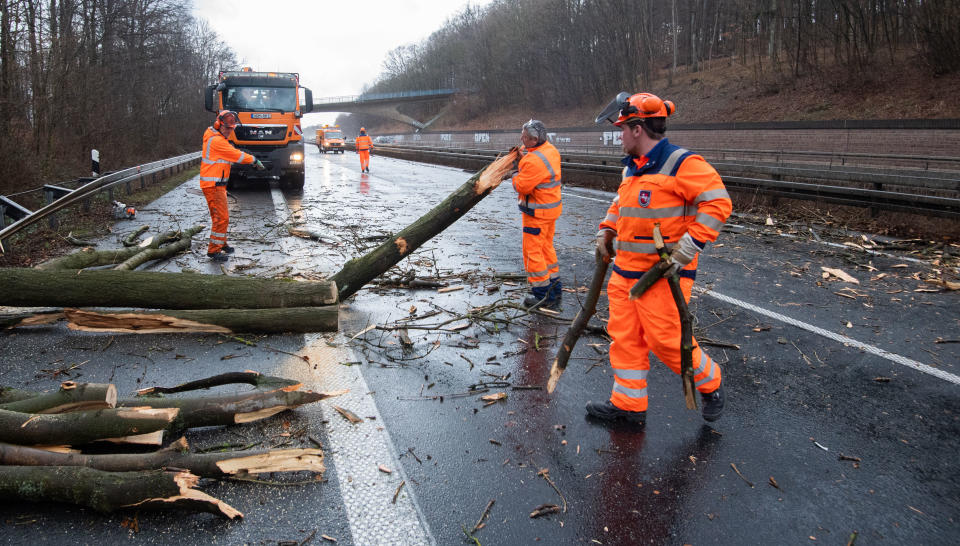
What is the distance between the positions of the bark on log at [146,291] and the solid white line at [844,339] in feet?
13.5

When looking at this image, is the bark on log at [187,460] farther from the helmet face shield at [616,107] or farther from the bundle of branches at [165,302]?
the helmet face shield at [616,107]

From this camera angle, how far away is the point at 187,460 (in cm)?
280

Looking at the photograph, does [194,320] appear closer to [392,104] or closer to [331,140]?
[331,140]

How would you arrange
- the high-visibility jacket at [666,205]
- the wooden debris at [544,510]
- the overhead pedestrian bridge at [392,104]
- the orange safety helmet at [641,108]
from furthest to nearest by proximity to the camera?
the overhead pedestrian bridge at [392,104]
the orange safety helmet at [641,108]
the high-visibility jacket at [666,205]
the wooden debris at [544,510]

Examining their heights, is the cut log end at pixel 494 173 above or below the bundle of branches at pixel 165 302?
above

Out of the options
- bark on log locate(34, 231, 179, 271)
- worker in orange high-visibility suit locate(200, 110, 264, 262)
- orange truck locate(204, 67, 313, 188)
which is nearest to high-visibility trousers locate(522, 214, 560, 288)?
worker in orange high-visibility suit locate(200, 110, 264, 262)

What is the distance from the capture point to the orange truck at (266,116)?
1616 cm

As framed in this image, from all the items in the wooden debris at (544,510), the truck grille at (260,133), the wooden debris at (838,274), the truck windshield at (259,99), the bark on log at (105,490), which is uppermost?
the truck windshield at (259,99)

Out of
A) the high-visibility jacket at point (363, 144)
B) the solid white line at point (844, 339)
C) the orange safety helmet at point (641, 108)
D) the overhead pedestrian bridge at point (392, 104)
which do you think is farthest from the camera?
the overhead pedestrian bridge at point (392, 104)

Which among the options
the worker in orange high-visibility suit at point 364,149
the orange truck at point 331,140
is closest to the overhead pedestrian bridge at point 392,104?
the orange truck at point 331,140

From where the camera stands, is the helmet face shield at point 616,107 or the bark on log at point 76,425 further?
the helmet face shield at point 616,107

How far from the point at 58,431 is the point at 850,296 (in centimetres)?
700

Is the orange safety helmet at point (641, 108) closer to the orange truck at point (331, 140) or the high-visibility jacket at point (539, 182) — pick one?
the high-visibility jacket at point (539, 182)

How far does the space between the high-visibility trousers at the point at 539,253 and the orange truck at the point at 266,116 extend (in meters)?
11.9
